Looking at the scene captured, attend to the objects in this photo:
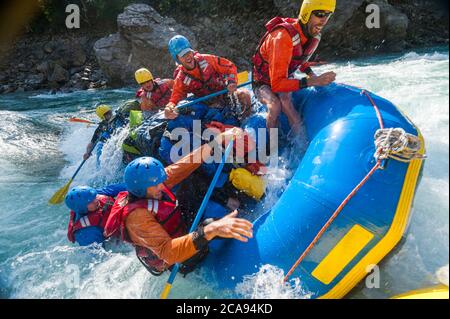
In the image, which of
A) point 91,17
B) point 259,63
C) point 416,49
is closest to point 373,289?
point 259,63

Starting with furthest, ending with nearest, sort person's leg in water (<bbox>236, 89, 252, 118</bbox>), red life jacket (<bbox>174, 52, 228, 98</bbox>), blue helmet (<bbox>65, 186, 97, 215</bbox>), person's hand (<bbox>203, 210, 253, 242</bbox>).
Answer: red life jacket (<bbox>174, 52, 228, 98</bbox>), person's leg in water (<bbox>236, 89, 252, 118</bbox>), blue helmet (<bbox>65, 186, 97, 215</bbox>), person's hand (<bbox>203, 210, 253, 242</bbox>)

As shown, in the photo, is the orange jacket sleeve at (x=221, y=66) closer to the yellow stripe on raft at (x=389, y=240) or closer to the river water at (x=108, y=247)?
the river water at (x=108, y=247)

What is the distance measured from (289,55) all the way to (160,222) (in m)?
1.78

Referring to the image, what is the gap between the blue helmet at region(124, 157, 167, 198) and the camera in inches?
100

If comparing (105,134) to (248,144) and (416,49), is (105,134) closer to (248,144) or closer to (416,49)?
(248,144)

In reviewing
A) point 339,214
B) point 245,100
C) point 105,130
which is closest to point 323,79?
point 245,100

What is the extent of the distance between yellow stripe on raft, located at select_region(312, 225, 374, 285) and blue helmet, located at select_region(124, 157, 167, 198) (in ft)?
4.07

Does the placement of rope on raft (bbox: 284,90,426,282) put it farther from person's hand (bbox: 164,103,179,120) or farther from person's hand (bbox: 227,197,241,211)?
person's hand (bbox: 164,103,179,120)

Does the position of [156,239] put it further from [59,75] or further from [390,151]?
[59,75]

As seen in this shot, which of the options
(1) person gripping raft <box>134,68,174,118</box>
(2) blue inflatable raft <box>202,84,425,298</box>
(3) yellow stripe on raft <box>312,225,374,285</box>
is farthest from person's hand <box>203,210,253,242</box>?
(1) person gripping raft <box>134,68,174,118</box>

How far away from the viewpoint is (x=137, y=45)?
11.9 metres

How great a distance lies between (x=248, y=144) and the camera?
3.20 metres

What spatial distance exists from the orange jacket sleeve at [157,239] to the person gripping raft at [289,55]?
4.89ft

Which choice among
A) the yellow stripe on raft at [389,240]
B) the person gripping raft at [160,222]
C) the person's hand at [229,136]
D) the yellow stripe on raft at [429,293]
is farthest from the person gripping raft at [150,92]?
the yellow stripe on raft at [429,293]
